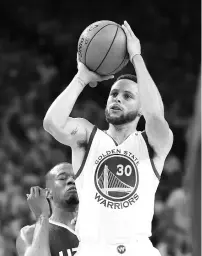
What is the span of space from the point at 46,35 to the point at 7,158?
8.78 feet

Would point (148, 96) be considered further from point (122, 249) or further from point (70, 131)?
point (122, 249)

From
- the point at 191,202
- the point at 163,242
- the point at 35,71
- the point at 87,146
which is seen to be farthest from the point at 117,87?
the point at 35,71

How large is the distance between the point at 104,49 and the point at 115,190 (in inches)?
37.3

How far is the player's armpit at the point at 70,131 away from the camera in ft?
12.6

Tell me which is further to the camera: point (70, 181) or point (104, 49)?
point (70, 181)

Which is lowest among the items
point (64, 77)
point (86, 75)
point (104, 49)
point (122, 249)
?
point (122, 249)

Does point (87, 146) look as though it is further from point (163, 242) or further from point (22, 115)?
point (22, 115)

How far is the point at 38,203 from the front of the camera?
466cm

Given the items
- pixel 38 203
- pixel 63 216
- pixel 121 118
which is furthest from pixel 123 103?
pixel 63 216

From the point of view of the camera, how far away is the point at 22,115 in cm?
1016

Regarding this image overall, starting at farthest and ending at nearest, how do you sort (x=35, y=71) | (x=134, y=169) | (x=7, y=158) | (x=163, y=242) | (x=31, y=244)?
1. (x=35, y=71)
2. (x=7, y=158)
3. (x=163, y=242)
4. (x=31, y=244)
5. (x=134, y=169)

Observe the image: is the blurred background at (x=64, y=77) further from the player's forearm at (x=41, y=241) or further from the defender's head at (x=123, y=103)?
the defender's head at (x=123, y=103)

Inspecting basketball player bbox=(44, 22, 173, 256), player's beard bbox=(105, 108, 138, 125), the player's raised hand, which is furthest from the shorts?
the player's raised hand

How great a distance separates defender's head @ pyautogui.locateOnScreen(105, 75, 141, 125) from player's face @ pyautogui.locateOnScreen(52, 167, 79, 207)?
1268 millimetres
